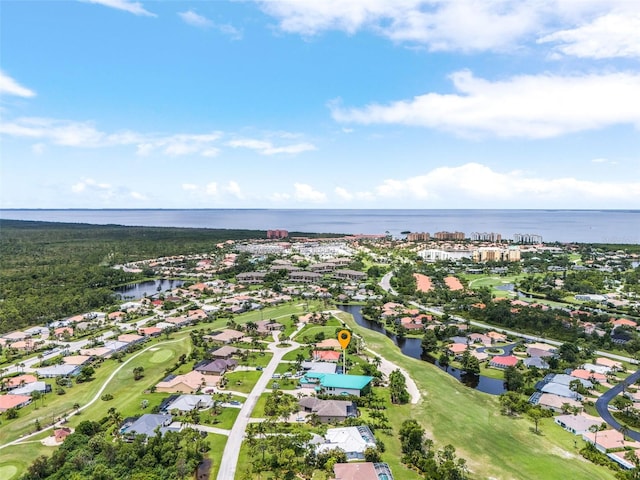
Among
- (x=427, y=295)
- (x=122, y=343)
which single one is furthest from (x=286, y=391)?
(x=427, y=295)

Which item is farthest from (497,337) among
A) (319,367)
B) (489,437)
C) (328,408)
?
(328,408)

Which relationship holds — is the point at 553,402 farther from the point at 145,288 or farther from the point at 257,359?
the point at 145,288

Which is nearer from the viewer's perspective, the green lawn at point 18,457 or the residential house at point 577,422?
the green lawn at point 18,457

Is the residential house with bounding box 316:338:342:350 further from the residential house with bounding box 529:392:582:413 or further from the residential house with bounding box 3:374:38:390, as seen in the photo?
the residential house with bounding box 3:374:38:390

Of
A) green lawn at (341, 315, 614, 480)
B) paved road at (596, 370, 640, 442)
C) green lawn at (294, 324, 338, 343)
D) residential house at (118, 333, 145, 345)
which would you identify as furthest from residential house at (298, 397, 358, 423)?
residential house at (118, 333, 145, 345)

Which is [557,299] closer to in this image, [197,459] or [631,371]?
[631,371]

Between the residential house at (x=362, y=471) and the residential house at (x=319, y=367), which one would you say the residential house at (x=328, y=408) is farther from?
the residential house at (x=319, y=367)

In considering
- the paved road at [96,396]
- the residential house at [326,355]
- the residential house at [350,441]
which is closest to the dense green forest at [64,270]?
the paved road at [96,396]
